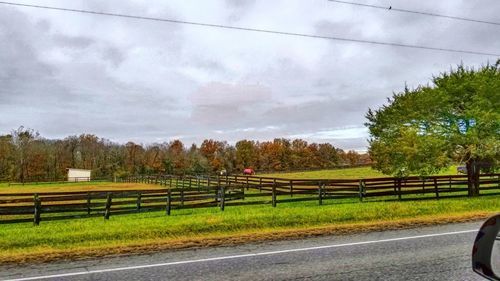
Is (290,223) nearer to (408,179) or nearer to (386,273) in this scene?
(386,273)

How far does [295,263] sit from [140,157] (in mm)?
120523

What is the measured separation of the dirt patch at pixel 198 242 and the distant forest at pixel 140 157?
86.7 metres

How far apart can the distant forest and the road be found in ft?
293

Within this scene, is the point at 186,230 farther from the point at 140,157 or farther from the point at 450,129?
the point at 140,157

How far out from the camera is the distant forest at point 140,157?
104 m

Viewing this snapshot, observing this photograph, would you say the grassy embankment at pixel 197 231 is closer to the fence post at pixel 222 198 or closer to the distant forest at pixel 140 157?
the fence post at pixel 222 198

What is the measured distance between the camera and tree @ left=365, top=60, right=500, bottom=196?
69.6ft

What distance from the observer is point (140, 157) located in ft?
404

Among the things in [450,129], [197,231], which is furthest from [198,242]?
[450,129]

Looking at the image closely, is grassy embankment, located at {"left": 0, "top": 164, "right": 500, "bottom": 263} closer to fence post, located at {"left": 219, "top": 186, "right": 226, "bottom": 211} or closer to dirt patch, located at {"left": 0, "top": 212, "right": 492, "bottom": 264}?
dirt patch, located at {"left": 0, "top": 212, "right": 492, "bottom": 264}

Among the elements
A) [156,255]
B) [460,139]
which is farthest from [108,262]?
[460,139]

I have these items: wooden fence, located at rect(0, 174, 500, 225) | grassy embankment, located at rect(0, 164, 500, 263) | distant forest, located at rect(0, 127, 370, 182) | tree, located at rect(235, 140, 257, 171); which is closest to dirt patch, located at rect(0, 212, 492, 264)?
grassy embankment, located at rect(0, 164, 500, 263)

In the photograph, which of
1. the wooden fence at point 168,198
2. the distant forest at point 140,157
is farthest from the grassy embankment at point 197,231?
the distant forest at point 140,157

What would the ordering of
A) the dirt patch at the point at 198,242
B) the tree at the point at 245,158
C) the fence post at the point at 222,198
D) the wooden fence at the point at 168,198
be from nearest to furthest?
the dirt patch at the point at 198,242
the wooden fence at the point at 168,198
the fence post at the point at 222,198
the tree at the point at 245,158
